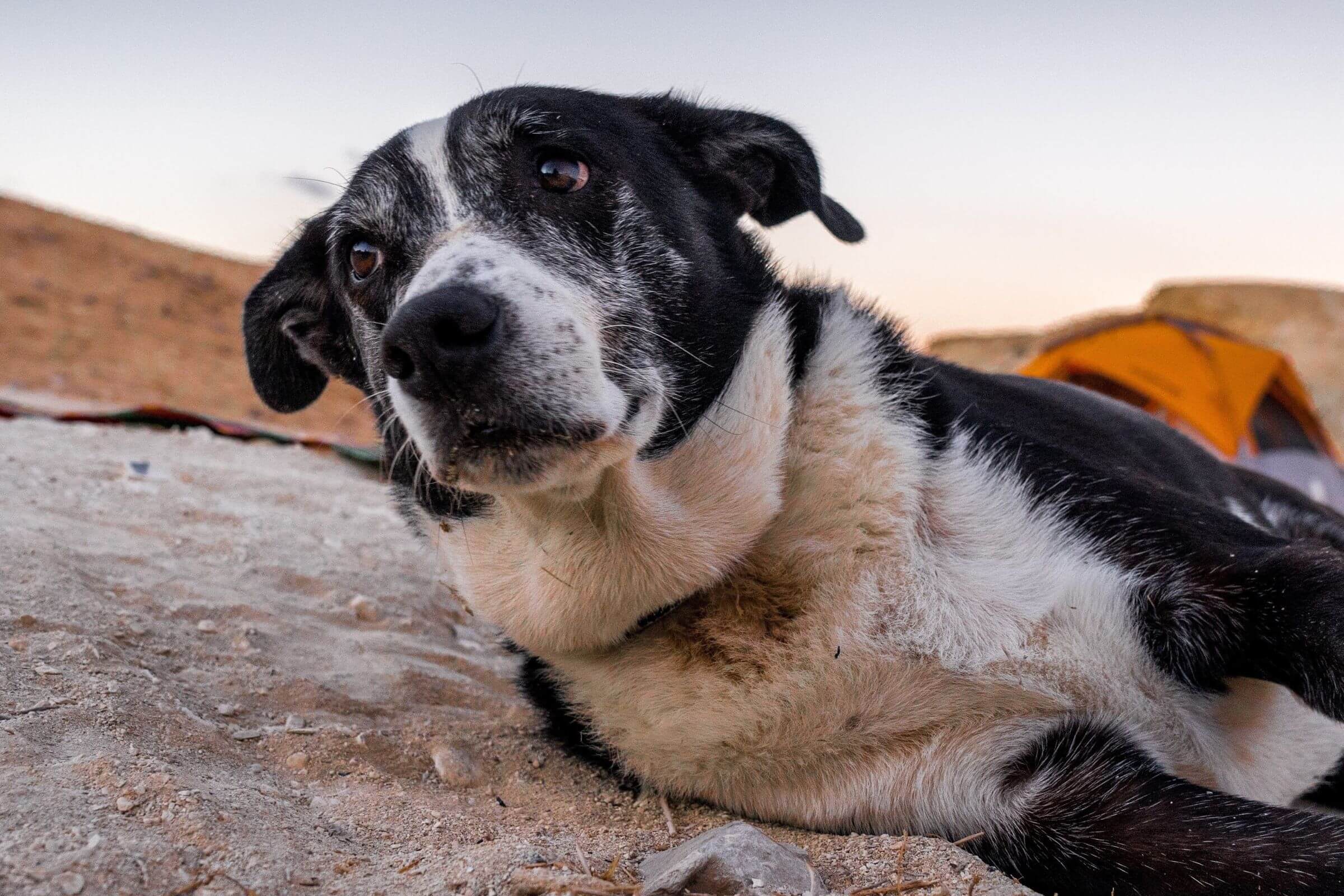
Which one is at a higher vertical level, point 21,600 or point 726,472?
point 726,472

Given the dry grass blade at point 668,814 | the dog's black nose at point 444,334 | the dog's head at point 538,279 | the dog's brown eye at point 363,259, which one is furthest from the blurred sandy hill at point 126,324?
the dog's black nose at point 444,334

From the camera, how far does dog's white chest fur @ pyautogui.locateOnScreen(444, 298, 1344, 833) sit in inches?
86.4

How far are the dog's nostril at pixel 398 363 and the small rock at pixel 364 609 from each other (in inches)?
66.0

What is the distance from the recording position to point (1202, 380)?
23.3 feet

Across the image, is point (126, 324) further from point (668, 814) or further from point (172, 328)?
point (668, 814)

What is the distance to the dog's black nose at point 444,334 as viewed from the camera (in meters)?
1.77

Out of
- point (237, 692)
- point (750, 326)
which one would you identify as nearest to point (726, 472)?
point (750, 326)

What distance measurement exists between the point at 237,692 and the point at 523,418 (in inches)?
48.3

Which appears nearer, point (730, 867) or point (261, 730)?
point (730, 867)

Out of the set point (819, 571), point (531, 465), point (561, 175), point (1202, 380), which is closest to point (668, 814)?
point (819, 571)

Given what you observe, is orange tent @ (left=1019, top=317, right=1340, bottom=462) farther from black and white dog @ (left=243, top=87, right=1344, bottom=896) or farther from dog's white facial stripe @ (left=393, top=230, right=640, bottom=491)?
dog's white facial stripe @ (left=393, top=230, right=640, bottom=491)

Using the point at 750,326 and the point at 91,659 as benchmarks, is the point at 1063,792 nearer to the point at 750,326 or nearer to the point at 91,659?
the point at 750,326

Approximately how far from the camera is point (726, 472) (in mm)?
2266

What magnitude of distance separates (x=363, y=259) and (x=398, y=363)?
0.72 metres
